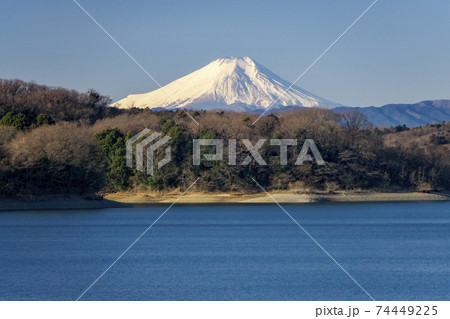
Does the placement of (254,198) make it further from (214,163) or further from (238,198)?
(214,163)

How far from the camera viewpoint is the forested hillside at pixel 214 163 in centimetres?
6688

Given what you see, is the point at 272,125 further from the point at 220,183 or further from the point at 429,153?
the point at 429,153

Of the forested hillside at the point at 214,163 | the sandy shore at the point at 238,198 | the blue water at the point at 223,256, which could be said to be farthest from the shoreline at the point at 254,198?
the blue water at the point at 223,256

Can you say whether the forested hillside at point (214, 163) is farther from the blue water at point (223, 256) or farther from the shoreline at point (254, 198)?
the blue water at point (223, 256)

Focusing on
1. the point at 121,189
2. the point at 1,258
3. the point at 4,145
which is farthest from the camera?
the point at 121,189

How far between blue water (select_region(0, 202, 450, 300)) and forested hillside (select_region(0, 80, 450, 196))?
7.85 m

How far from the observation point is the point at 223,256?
3588cm

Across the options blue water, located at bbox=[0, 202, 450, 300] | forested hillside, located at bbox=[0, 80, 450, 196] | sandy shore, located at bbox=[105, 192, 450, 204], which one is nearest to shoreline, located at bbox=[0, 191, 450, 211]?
sandy shore, located at bbox=[105, 192, 450, 204]

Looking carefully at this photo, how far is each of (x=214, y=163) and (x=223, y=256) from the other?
4471cm

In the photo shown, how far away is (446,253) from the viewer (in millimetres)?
37156

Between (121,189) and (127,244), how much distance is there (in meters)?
38.4

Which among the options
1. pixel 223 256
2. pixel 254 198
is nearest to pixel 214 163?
pixel 254 198

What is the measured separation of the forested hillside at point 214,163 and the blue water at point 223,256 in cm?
785

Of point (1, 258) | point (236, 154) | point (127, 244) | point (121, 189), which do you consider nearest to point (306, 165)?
point (236, 154)
